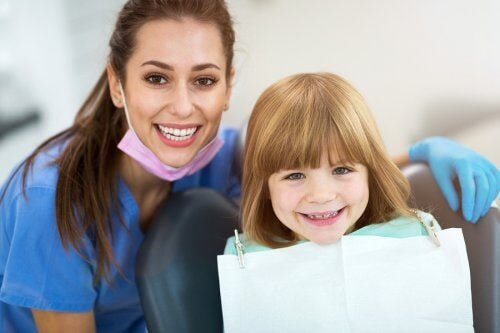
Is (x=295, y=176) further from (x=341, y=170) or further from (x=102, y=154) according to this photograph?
(x=102, y=154)

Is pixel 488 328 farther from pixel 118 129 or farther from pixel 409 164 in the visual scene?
pixel 118 129

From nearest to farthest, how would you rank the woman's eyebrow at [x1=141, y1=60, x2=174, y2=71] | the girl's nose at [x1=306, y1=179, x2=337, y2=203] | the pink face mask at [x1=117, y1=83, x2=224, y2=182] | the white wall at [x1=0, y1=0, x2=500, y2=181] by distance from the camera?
the girl's nose at [x1=306, y1=179, x2=337, y2=203] → the woman's eyebrow at [x1=141, y1=60, x2=174, y2=71] → the pink face mask at [x1=117, y1=83, x2=224, y2=182] → the white wall at [x1=0, y1=0, x2=500, y2=181]

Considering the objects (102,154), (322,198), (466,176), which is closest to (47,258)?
(102,154)

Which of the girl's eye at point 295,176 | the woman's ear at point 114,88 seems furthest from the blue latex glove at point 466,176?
the woman's ear at point 114,88

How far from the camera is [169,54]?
1276 mm

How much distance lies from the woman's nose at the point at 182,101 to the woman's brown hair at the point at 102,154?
14 centimetres

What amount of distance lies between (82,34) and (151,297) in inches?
76.1

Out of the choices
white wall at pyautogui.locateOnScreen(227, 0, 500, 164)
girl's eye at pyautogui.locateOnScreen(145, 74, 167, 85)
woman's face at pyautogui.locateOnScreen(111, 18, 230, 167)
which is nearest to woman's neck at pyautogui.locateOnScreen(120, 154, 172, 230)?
woman's face at pyautogui.locateOnScreen(111, 18, 230, 167)

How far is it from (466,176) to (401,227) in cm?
16

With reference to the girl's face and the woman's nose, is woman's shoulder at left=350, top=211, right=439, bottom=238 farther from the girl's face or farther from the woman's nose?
the woman's nose

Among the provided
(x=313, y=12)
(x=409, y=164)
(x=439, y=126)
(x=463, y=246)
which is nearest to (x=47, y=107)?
(x=313, y=12)

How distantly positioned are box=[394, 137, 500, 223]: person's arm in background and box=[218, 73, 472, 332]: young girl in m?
0.07

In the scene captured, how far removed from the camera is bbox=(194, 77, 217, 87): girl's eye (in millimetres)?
1337

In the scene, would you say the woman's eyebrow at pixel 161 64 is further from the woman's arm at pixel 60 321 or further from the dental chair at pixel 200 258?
the woman's arm at pixel 60 321
